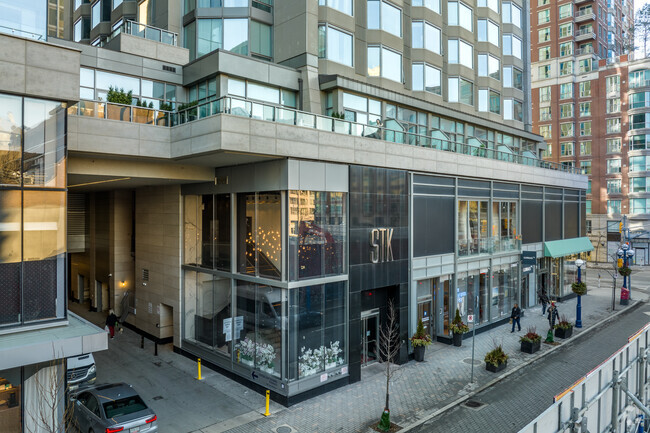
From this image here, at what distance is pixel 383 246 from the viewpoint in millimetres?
19922

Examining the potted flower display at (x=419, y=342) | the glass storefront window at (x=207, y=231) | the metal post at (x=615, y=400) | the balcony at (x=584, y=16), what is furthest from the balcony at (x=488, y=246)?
the balcony at (x=584, y=16)

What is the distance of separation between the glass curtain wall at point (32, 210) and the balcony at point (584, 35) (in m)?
76.2

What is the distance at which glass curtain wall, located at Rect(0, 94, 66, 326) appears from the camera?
1052 centimetres

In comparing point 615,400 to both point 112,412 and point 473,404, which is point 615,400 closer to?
point 473,404

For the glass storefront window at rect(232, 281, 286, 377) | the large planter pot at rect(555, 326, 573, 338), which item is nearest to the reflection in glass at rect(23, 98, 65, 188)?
the glass storefront window at rect(232, 281, 286, 377)

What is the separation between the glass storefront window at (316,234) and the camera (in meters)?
16.6

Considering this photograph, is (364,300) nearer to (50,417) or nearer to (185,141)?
(185,141)

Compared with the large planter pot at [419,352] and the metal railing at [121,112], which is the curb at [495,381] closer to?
the large planter pot at [419,352]

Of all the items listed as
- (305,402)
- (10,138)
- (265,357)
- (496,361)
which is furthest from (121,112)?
(496,361)

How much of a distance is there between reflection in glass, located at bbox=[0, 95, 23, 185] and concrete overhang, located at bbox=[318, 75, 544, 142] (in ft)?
47.0

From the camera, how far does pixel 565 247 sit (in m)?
35.3

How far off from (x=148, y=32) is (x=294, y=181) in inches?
486

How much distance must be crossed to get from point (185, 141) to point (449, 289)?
16206 mm

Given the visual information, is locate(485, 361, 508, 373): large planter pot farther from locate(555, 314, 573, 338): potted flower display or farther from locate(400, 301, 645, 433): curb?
locate(555, 314, 573, 338): potted flower display
